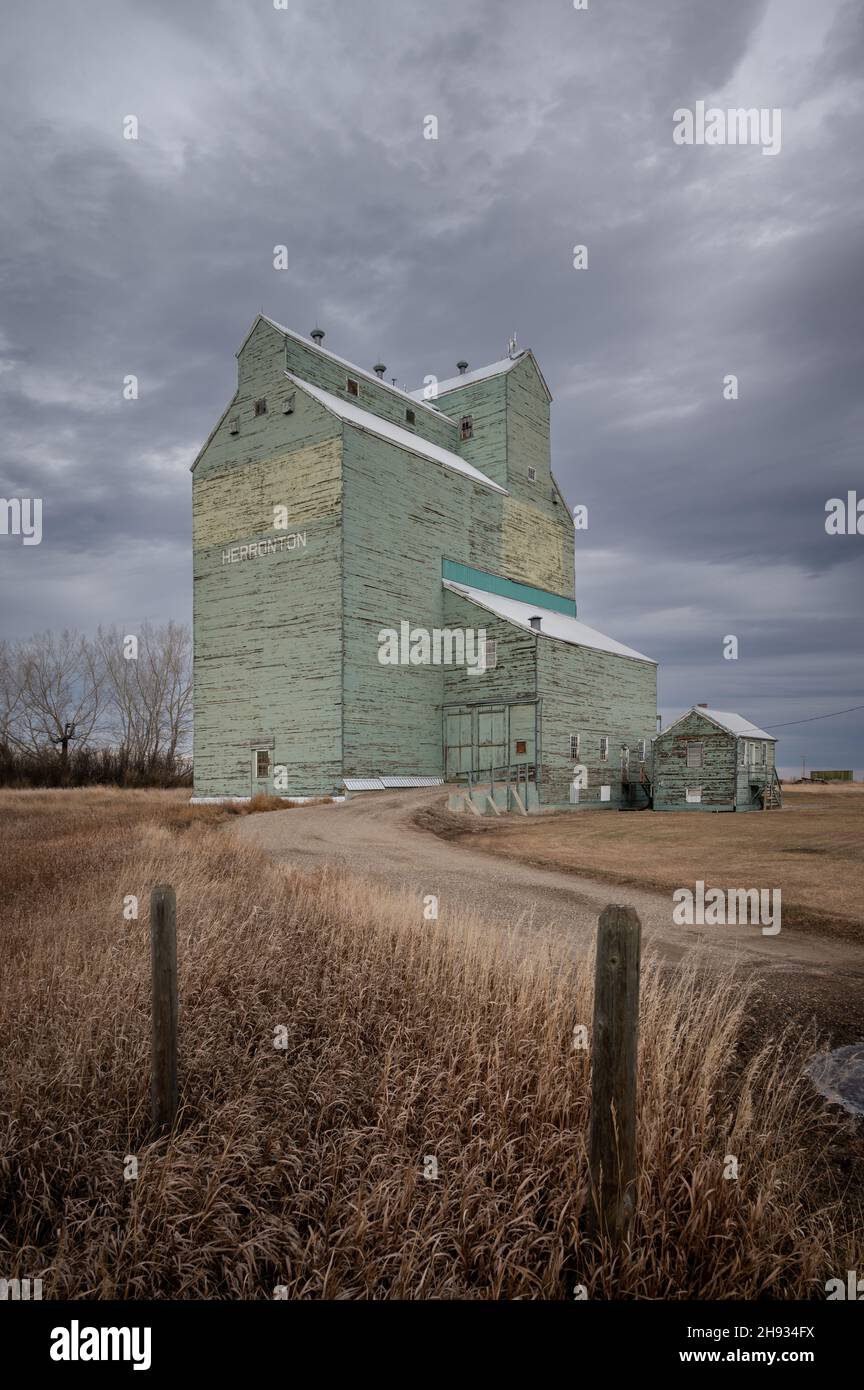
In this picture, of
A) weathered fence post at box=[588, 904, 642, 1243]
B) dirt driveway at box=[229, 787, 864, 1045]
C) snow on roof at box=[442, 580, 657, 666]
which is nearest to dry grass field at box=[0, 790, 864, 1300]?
weathered fence post at box=[588, 904, 642, 1243]

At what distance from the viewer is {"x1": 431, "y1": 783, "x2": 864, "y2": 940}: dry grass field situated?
13.0 m

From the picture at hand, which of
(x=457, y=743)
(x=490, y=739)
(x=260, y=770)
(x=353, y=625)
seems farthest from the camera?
(x=457, y=743)

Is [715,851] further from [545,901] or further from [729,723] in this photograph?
[729,723]

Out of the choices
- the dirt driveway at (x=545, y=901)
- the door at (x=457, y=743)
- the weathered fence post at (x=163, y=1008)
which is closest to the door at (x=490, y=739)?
the door at (x=457, y=743)

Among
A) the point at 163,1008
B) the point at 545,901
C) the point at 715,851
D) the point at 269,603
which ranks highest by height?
the point at 269,603

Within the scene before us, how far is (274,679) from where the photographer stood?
99.2 ft

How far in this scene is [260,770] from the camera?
30.7 meters

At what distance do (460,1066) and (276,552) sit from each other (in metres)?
26.7

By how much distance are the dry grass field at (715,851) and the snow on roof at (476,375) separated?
23.4m

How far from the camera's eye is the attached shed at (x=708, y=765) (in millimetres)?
35906

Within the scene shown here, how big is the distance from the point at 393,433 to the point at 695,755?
19.3m

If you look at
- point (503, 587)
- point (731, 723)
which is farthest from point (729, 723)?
point (503, 587)
